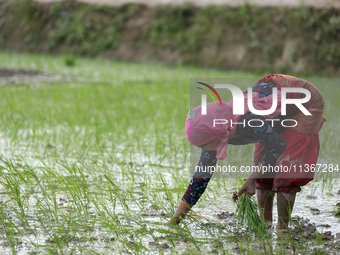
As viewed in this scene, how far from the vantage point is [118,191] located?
2408 mm

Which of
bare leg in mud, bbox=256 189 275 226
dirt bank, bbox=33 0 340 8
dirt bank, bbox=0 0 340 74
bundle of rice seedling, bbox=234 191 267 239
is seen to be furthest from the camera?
dirt bank, bbox=0 0 340 74

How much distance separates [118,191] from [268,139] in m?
0.89

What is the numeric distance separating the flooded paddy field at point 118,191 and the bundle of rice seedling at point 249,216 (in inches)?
1.8

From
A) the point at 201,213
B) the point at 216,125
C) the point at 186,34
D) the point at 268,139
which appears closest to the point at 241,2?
the point at 186,34

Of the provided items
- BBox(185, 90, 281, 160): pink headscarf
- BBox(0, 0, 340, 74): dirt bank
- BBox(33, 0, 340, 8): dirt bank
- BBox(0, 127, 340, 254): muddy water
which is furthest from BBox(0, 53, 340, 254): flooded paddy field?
BBox(33, 0, 340, 8): dirt bank

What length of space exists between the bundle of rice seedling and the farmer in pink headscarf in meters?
0.04

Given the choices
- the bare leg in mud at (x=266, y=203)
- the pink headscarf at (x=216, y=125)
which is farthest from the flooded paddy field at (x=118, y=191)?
the pink headscarf at (x=216, y=125)

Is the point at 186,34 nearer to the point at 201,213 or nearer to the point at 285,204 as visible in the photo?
the point at 201,213

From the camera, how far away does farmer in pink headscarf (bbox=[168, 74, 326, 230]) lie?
1.96 meters

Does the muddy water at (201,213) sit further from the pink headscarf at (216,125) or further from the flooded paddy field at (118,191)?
the pink headscarf at (216,125)

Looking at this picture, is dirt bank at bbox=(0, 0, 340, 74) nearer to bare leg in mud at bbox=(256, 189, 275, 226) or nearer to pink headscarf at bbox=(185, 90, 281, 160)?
bare leg in mud at bbox=(256, 189, 275, 226)

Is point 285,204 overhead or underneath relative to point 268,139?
underneath

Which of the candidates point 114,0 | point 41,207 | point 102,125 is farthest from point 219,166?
point 114,0

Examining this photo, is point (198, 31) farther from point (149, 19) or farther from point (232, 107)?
point (232, 107)
